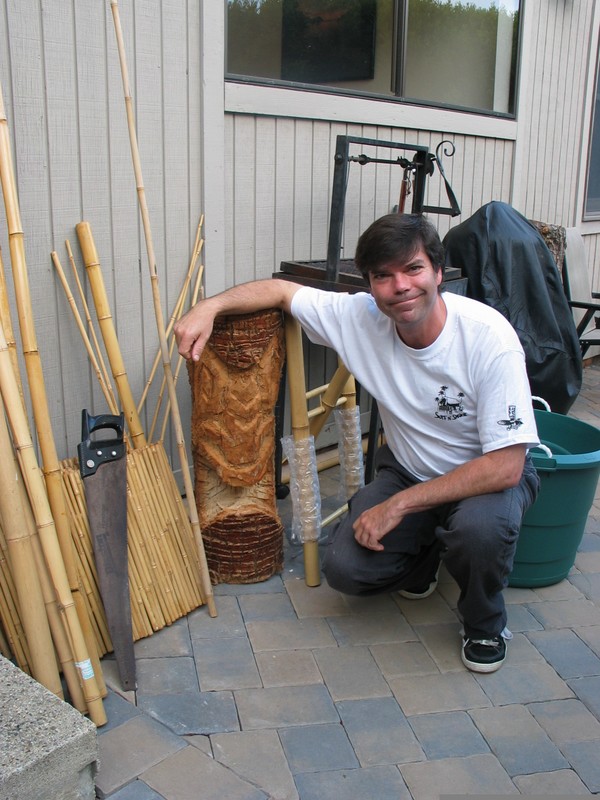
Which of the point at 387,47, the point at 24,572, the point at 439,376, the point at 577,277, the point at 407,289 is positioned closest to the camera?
the point at 24,572

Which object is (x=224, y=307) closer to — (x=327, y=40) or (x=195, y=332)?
(x=195, y=332)

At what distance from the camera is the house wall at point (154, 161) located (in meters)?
2.65

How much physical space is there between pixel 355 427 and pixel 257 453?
0.63m

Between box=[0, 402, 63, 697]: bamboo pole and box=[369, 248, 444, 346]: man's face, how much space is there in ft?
3.54

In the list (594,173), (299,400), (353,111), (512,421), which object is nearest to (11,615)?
(299,400)

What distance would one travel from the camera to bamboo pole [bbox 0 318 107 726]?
199 cm

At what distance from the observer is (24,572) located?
2.05 metres

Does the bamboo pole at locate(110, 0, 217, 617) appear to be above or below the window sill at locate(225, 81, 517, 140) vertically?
below

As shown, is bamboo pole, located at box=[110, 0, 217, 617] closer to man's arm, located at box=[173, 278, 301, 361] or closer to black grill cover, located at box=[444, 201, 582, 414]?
man's arm, located at box=[173, 278, 301, 361]

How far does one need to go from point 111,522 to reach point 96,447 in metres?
0.23

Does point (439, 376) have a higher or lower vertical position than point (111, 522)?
higher

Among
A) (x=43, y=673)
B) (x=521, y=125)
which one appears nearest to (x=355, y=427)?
(x=43, y=673)

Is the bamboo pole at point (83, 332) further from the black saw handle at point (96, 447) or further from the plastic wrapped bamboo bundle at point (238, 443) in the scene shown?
the black saw handle at point (96, 447)

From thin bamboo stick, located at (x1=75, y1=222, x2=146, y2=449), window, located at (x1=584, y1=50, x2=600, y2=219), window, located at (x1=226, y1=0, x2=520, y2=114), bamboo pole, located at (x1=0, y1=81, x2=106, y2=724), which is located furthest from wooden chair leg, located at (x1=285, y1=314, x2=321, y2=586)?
window, located at (x1=584, y1=50, x2=600, y2=219)
